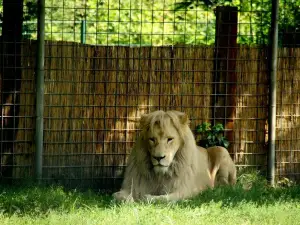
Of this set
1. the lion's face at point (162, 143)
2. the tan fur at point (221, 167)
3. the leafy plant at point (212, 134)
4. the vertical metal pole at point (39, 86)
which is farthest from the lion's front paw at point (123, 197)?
the leafy plant at point (212, 134)

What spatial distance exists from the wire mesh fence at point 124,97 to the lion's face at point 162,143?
4.99 feet

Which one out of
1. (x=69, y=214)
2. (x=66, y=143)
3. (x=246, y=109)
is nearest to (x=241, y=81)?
(x=246, y=109)

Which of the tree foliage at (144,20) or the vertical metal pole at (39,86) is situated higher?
the tree foliage at (144,20)

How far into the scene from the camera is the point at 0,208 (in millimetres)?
9109

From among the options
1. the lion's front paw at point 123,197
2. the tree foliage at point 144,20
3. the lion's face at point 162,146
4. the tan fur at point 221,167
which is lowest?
the lion's front paw at point 123,197

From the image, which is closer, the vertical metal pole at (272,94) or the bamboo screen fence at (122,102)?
the bamboo screen fence at (122,102)

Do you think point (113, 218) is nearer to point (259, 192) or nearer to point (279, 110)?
point (259, 192)

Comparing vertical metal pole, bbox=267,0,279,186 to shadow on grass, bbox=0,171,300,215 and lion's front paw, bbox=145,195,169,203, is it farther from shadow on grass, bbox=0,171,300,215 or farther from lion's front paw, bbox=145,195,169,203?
lion's front paw, bbox=145,195,169,203

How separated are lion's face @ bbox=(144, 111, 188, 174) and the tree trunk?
7.07 feet

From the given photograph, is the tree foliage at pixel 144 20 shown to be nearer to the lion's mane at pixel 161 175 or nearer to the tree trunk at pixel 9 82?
the tree trunk at pixel 9 82

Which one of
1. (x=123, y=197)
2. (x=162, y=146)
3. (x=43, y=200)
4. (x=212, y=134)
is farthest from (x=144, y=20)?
(x=43, y=200)

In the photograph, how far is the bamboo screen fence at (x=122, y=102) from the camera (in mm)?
11359

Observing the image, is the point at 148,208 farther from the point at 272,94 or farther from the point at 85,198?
the point at 272,94

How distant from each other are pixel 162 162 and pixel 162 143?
0.25 metres
